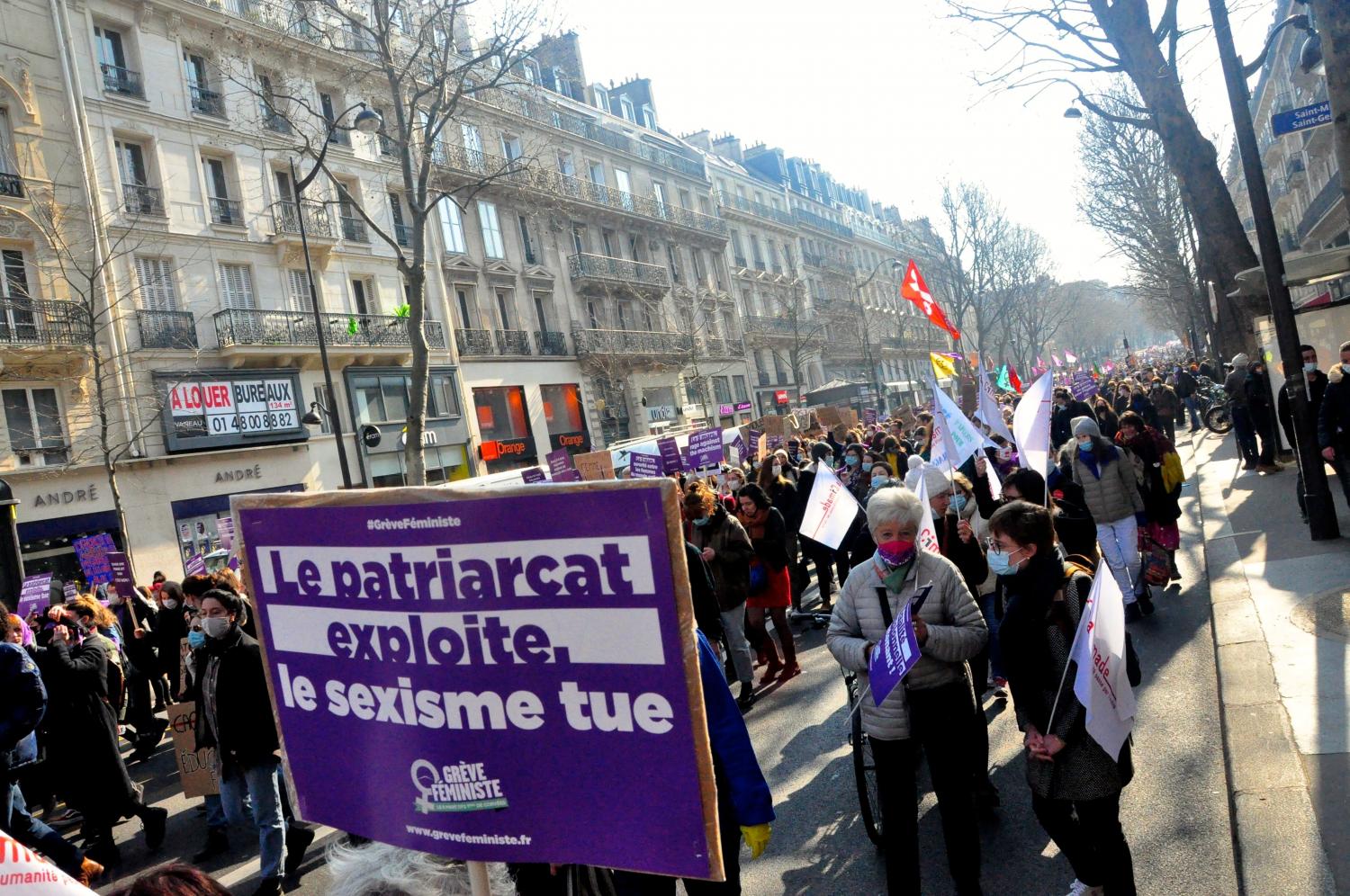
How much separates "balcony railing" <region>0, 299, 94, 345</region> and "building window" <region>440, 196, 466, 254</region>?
12.3 meters

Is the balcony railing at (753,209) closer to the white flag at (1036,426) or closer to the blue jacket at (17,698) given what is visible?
the white flag at (1036,426)

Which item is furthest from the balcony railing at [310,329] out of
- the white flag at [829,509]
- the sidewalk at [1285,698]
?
the sidewalk at [1285,698]

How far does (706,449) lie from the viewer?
17562mm

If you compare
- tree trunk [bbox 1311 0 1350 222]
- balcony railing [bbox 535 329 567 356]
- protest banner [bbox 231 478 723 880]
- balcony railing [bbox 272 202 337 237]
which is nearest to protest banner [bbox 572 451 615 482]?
balcony railing [bbox 272 202 337 237]

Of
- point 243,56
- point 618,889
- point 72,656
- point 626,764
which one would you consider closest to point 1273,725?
point 618,889

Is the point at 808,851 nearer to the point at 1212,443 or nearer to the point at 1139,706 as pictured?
the point at 1139,706

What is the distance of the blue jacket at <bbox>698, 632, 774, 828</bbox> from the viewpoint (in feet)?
9.60

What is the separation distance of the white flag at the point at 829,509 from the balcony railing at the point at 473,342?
2491 cm

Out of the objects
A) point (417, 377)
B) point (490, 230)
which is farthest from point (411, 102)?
point (490, 230)

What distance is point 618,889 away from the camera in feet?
10.2

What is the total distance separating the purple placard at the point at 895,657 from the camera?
11.5 ft

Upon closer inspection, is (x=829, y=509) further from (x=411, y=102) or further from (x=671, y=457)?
(x=411, y=102)

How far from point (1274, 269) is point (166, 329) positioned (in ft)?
71.5

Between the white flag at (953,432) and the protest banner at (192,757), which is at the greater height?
the white flag at (953,432)
